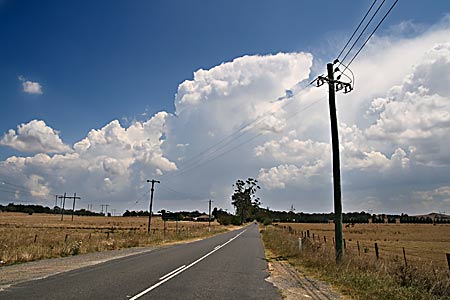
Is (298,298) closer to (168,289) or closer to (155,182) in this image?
(168,289)

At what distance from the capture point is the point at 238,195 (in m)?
136

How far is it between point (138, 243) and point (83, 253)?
374 inches

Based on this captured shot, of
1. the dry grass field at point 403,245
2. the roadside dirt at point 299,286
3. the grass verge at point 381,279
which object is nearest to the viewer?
the grass verge at point 381,279

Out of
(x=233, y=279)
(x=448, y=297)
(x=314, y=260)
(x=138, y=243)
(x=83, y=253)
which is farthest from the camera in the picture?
(x=138, y=243)

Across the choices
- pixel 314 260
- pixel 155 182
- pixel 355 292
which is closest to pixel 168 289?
pixel 355 292

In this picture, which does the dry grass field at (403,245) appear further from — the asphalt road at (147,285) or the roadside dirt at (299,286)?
the asphalt road at (147,285)

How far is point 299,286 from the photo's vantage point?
12.3 metres

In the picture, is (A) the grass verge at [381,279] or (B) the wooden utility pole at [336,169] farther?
(B) the wooden utility pole at [336,169]

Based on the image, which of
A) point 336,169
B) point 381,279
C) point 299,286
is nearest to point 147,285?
point 299,286

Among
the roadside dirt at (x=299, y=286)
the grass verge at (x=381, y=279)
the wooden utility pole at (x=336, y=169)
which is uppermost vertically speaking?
the wooden utility pole at (x=336, y=169)

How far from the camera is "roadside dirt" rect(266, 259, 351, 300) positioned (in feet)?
34.7

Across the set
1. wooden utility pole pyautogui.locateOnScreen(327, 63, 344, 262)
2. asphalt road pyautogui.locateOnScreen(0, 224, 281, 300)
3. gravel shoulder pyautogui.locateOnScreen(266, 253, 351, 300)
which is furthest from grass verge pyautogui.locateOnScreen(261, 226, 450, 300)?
asphalt road pyautogui.locateOnScreen(0, 224, 281, 300)

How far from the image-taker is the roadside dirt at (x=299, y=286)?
10579 millimetres

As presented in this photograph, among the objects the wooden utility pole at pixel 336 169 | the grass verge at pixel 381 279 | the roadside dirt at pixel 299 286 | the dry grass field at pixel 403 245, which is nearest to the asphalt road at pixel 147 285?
the roadside dirt at pixel 299 286
